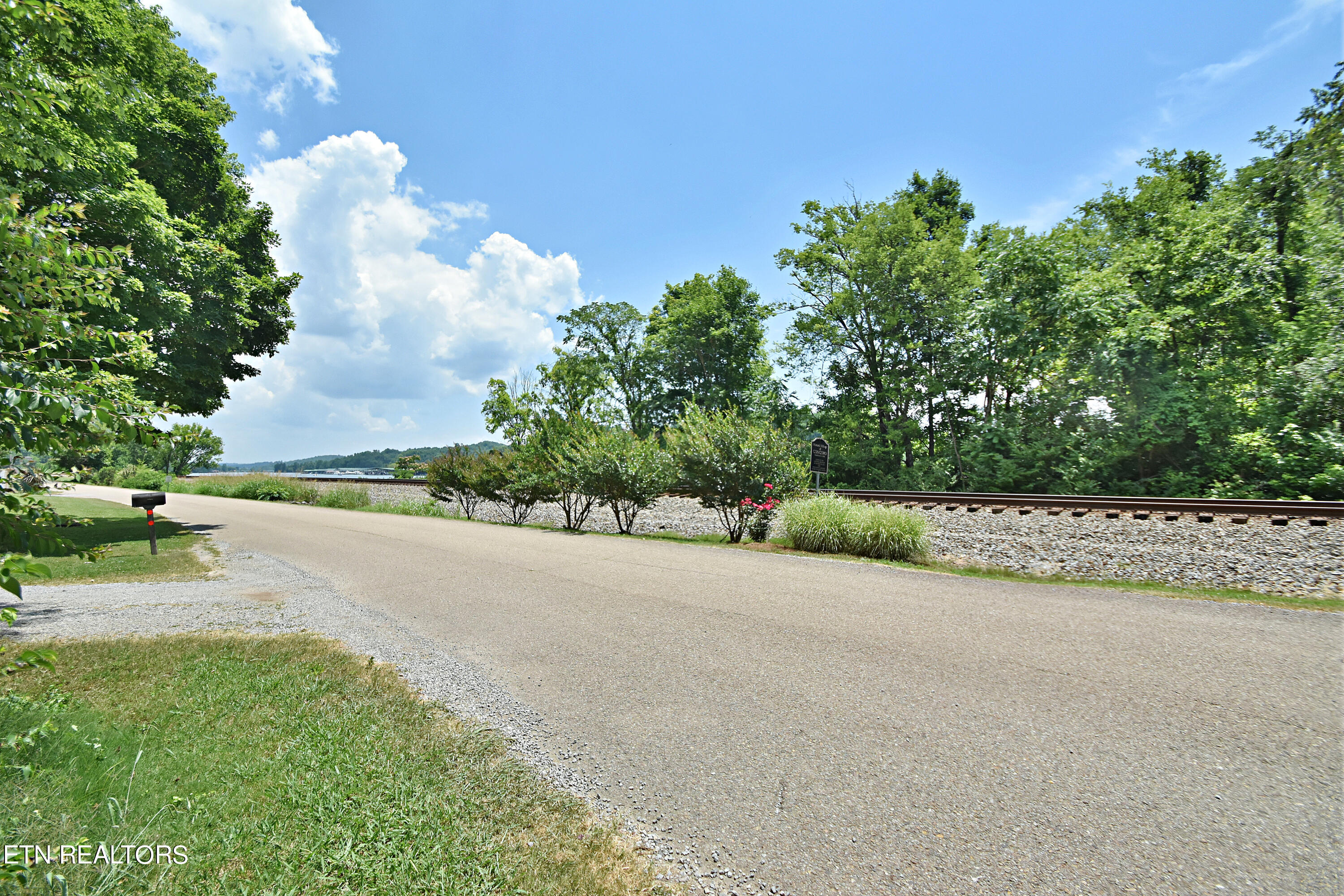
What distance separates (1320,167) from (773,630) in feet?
81.6

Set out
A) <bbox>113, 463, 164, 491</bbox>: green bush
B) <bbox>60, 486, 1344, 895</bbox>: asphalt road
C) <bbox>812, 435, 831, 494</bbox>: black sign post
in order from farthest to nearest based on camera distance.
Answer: <bbox>113, 463, 164, 491</bbox>: green bush, <bbox>812, 435, 831, 494</bbox>: black sign post, <bbox>60, 486, 1344, 895</bbox>: asphalt road

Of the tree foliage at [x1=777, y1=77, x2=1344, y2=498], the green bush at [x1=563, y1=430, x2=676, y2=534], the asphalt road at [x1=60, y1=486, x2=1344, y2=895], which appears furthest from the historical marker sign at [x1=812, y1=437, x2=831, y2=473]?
the tree foliage at [x1=777, y1=77, x2=1344, y2=498]

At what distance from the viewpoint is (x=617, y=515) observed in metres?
16.7

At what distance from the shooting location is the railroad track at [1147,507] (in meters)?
8.84

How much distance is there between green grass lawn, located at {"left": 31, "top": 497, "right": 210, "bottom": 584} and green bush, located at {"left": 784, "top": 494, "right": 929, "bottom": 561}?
10425 mm

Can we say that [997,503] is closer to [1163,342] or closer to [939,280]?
[1163,342]

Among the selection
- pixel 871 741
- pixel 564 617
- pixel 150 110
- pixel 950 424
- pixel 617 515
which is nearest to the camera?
pixel 871 741

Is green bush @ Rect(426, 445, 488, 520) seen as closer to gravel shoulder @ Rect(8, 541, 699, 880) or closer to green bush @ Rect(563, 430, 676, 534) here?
green bush @ Rect(563, 430, 676, 534)

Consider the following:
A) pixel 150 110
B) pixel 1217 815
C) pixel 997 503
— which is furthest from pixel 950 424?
pixel 150 110

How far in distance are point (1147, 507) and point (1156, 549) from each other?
8.50ft

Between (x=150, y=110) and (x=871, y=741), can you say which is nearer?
(x=871, y=741)

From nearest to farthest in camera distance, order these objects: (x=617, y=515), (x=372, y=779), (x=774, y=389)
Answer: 1. (x=372, y=779)
2. (x=617, y=515)
3. (x=774, y=389)

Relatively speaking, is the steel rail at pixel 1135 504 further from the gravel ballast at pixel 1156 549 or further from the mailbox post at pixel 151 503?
the mailbox post at pixel 151 503

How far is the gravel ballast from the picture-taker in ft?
24.5
